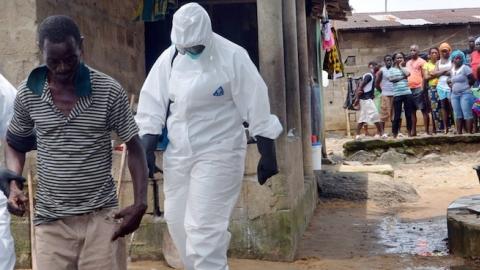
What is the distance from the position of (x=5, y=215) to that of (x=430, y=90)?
42.3 ft

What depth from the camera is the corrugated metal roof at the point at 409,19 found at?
21984 millimetres

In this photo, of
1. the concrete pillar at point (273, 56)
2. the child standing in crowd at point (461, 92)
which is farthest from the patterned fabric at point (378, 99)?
the concrete pillar at point (273, 56)

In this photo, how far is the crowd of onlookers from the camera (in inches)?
571

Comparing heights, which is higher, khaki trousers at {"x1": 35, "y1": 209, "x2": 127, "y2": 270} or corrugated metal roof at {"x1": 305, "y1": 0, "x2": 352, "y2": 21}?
corrugated metal roof at {"x1": 305, "y1": 0, "x2": 352, "y2": 21}

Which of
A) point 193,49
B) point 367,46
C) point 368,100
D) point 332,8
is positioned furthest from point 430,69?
point 193,49

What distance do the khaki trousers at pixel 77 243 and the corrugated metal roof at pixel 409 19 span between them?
58.4 feet

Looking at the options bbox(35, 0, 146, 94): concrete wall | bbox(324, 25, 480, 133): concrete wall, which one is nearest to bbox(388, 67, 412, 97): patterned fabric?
bbox(324, 25, 480, 133): concrete wall

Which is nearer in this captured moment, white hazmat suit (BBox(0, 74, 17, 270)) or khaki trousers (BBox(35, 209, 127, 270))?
khaki trousers (BBox(35, 209, 127, 270))

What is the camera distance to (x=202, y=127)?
4.71 metres

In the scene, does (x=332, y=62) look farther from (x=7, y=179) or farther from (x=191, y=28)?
(x=7, y=179)

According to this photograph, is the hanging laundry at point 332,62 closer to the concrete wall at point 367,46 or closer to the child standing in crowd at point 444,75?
the child standing in crowd at point 444,75

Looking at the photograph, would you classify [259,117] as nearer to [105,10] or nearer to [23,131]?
[23,131]

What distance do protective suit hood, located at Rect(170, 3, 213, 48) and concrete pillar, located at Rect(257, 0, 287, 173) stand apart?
1.88 meters

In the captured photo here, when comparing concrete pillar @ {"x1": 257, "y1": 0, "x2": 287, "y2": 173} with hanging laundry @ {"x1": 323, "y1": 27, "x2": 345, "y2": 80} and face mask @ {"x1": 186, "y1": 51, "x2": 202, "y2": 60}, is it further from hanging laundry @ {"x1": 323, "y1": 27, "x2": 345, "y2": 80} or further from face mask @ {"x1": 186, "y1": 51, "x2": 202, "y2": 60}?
hanging laundry @ {"x1": 323, "y1": 27, "x2": 345, "y2": 80}
